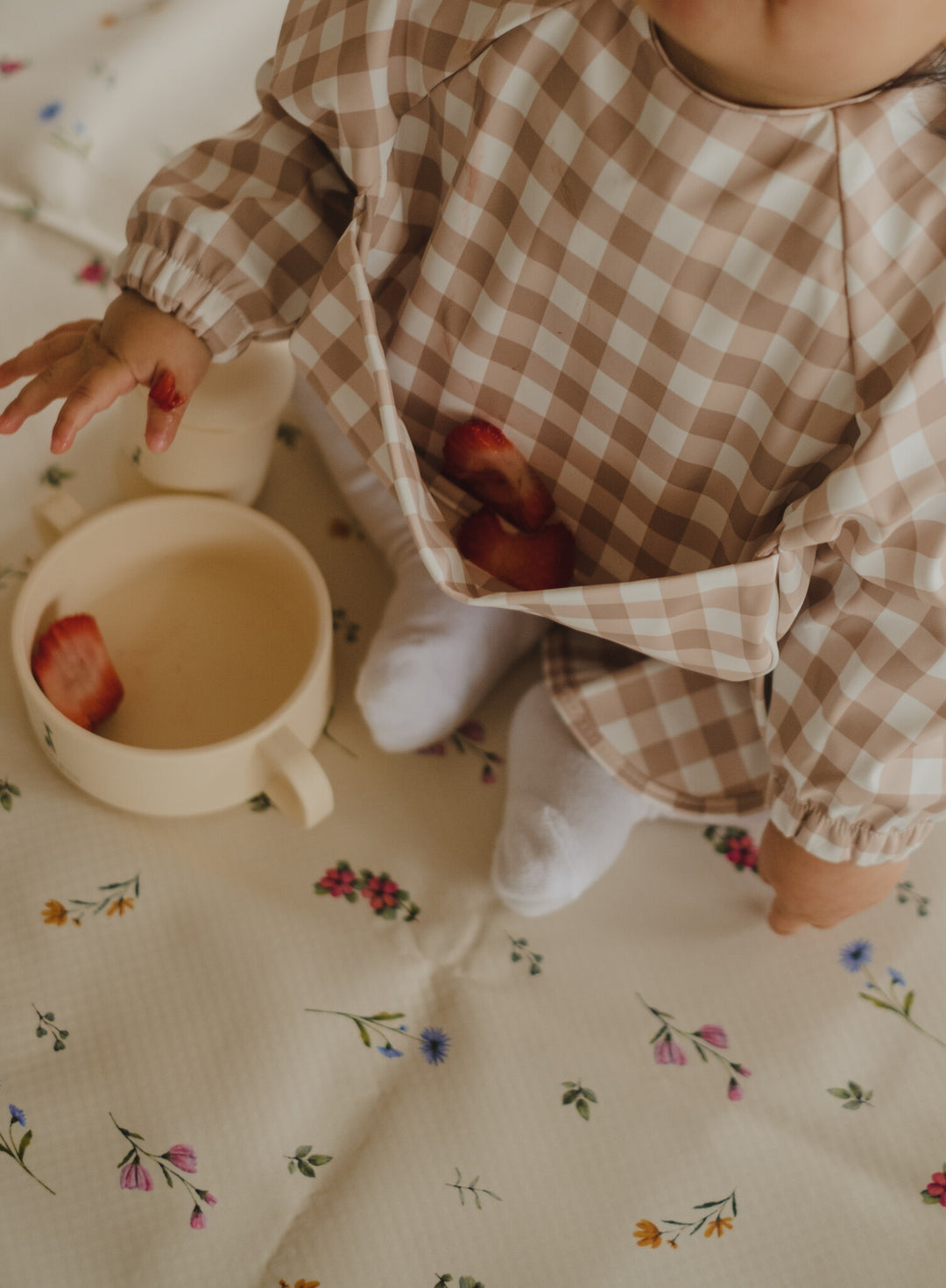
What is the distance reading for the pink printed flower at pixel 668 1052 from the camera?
0.60 meters

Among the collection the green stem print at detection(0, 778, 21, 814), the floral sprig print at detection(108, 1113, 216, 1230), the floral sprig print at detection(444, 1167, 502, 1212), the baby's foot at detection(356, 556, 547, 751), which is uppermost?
the baby's foot at detection(356, 556, 547, 751)

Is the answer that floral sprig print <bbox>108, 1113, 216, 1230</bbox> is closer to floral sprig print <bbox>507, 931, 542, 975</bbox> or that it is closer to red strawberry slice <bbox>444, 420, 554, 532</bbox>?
floral sprig print <bbox>507, 931, 542, 975</bbox>

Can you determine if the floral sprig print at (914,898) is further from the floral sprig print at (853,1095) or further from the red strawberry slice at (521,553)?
the red strawberry slice at (521,553)

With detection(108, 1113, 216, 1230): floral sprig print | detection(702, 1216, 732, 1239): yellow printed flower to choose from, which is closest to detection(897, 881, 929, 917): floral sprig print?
detection(702, 1216, 732, 1239): yellow printed flower

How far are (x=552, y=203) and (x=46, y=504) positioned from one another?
36 cm

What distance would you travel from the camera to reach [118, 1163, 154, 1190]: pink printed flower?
21.0 inches

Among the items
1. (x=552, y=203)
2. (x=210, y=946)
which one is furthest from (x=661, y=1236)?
(x=552, y=203)

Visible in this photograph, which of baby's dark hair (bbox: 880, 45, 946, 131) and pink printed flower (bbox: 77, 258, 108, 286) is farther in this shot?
pink printed flower (bbox: 77, 258, 108, 286)

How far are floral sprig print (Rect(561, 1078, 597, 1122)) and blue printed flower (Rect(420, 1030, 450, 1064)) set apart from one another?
7cm

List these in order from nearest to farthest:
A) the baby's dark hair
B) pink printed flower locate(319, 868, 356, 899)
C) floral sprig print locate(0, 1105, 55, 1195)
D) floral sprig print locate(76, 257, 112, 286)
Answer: the baby's dark hair < floral sprig print locate(0, 1105, 55, 1195) < pink printed flower locate(319, 868, 356, 899) < floral sprig print locate(76, 257, 112, 286)

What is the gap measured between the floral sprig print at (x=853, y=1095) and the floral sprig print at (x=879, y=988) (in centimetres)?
5

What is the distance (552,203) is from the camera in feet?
1.59

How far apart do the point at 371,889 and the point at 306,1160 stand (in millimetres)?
145

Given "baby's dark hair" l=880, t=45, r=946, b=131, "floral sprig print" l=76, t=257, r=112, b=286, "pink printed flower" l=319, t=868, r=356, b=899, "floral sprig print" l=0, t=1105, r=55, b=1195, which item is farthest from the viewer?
"floral sprig print" l=76, t=257, r=112, b=286
